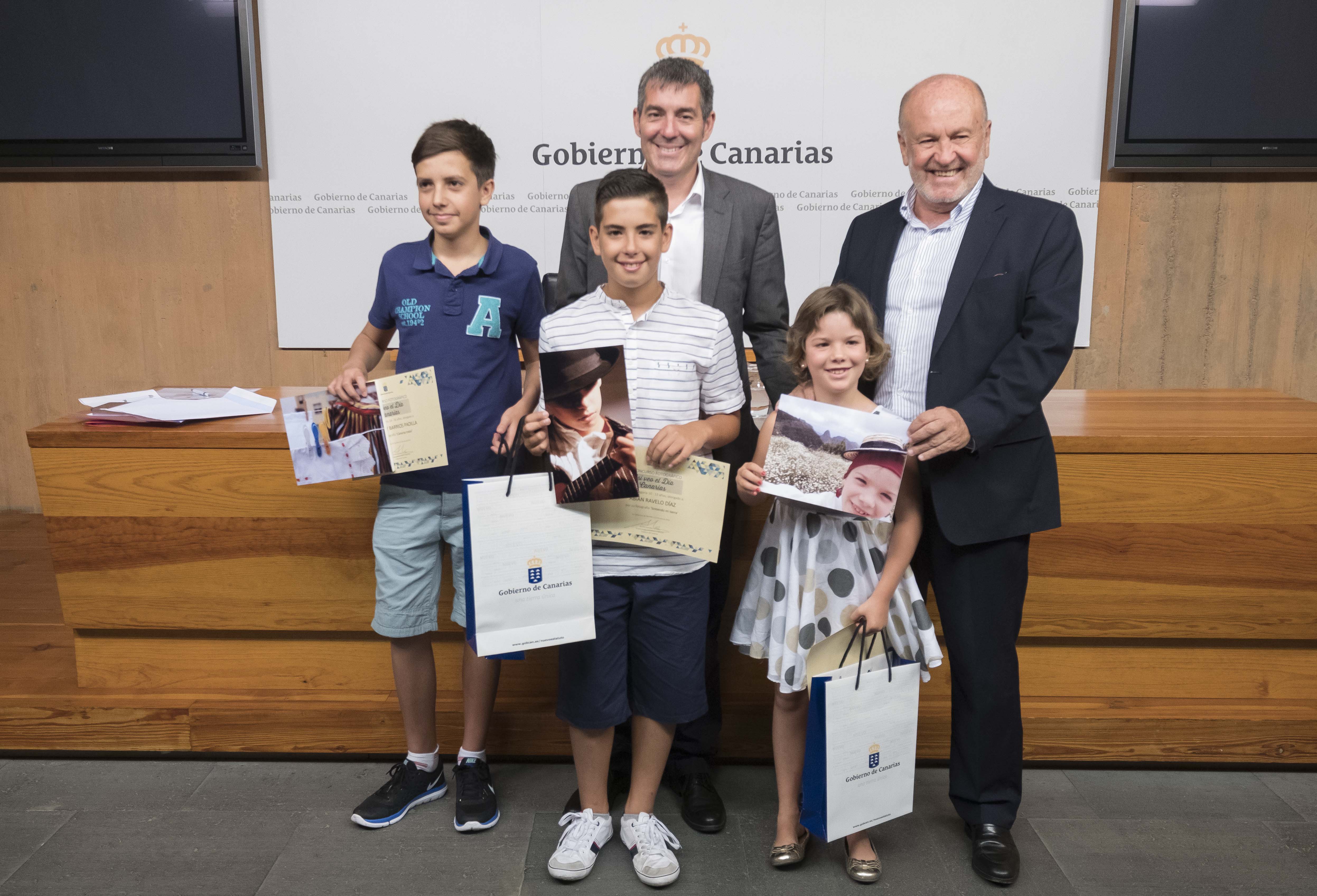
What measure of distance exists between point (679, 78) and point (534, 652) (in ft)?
4.20

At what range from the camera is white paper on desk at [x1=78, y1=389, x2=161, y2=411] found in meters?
2.01

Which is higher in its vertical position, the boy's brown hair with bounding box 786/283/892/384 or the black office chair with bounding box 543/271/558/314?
the black office chair with bounding box 543/271/558/314

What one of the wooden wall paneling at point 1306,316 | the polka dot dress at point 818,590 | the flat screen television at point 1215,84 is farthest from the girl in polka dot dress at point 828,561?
the wooden wall paneling at point 1306,316

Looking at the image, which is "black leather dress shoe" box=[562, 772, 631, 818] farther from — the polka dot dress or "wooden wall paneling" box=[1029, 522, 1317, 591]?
"wooden wall paneling" box=[1029, 522, 1317, 591]

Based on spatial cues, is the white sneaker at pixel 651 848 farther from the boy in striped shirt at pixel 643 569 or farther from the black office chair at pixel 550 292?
the black office chair at pixel 550 292

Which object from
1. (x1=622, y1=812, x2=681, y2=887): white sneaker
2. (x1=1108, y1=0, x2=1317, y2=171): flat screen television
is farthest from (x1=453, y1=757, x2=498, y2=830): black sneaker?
(x1=1108, y1=0, x2=1317, y2=171): flat screen television

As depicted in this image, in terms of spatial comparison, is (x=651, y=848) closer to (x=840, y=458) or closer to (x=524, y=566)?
(x=524, y=566)

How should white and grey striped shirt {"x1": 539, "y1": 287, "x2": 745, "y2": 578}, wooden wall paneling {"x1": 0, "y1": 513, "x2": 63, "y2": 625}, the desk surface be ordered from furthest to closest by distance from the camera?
wooden wall paneling {"x1": 0, "y1": 513, "x2": 63, "y2": 625} < the desk surface < white and grey striped shirt {"x1": 539, "y1": 287, "x2": 745, "y2": 578}

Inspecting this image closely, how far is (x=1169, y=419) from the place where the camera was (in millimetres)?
2039

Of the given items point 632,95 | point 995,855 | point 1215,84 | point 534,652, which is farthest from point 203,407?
point 1215,84

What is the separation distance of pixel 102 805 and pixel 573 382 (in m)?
1.41

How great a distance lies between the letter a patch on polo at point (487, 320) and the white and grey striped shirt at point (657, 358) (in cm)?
15

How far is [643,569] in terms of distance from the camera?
61.7 inches

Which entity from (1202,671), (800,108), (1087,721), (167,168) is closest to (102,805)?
(1087,721)
